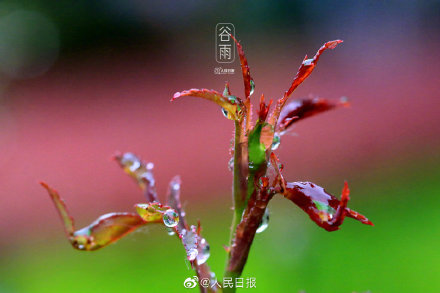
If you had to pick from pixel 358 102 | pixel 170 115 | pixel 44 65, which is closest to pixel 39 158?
pixel 170 115

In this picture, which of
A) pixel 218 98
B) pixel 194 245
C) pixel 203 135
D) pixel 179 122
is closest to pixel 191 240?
pixel 194 245

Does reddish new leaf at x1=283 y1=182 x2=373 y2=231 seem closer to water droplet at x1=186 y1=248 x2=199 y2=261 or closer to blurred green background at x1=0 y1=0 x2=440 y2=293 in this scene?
water droplet at x1=186 y1=248 x2=199 y2=261

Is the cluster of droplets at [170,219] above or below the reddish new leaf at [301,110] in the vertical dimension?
below

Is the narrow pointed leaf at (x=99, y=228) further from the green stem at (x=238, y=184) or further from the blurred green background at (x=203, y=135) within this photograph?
the blurred green background at (x=203, y=135)

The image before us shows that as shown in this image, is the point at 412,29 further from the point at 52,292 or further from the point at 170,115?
the point at 52,292

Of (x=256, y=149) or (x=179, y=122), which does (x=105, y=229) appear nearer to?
(x=256, y=149)

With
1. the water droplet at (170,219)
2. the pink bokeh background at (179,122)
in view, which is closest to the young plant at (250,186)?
the water droplet at (170,219)

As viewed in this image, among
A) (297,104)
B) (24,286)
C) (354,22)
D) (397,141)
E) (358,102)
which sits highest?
(354,22)
